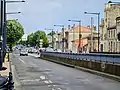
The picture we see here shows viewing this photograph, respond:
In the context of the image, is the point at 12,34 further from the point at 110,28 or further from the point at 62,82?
the point at 62,82

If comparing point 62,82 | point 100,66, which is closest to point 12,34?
point 100,66

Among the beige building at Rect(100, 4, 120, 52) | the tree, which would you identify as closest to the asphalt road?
the beige building at Rect(100, 4, 120, 52)

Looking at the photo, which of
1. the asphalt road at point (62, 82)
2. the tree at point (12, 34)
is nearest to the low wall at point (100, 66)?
the asphalt road at point (62, 82)

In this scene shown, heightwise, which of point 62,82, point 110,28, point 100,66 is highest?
point 110,28

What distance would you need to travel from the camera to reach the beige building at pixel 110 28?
10888 cm

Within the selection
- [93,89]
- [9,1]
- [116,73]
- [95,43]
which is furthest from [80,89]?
[95,43]

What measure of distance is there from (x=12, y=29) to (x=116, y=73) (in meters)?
115

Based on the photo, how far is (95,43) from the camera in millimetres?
140375

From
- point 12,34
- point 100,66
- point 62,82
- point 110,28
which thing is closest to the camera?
point 62,82

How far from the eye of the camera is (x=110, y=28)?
113 metres

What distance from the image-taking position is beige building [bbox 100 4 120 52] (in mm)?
108875

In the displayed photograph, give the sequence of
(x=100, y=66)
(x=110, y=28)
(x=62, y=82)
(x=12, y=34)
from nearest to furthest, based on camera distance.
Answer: (x=62, y=82)
(x=100, y=66)
(x=110, y=28)
(x=12, y=34)

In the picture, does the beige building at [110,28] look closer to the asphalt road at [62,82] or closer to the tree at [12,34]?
the tree at [12,34]

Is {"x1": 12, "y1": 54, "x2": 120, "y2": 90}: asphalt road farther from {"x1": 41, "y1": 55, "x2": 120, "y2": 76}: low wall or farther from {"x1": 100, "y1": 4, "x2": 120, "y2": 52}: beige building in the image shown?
{"x1": 100, "y1": 4, "x2": 120, "y2": 52}: beige building
